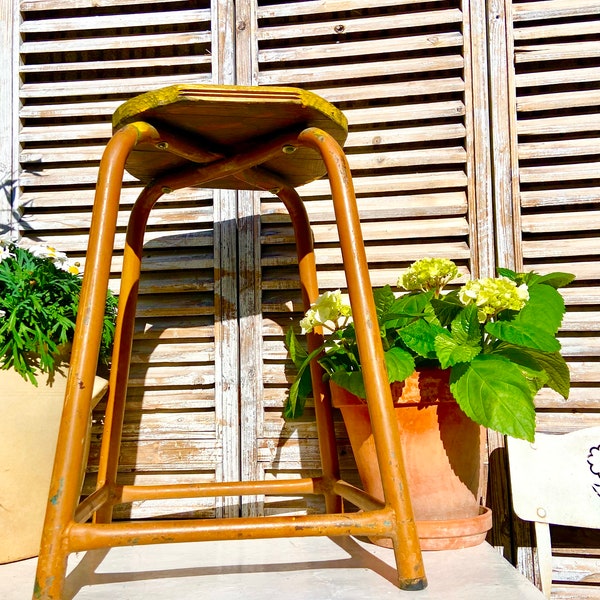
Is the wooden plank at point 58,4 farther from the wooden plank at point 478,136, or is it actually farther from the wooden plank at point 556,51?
the wooden plank at point 556,51

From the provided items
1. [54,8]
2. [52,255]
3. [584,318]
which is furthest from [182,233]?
[584,318]

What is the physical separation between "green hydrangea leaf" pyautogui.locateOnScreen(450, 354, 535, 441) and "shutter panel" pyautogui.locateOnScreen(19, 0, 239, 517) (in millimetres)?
711

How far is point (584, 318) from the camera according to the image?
1.63 meters

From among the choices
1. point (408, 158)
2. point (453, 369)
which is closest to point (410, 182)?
point (408, 158)

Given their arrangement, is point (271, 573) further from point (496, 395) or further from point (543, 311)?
point (543, 311)

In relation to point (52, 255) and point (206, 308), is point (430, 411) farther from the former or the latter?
point (52, 255)

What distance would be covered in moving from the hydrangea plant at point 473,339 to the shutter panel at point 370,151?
0.85 feet

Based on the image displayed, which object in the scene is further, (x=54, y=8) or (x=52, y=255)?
(x=54, y=8)

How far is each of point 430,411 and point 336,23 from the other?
1.09 m

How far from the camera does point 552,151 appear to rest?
5.51 feet

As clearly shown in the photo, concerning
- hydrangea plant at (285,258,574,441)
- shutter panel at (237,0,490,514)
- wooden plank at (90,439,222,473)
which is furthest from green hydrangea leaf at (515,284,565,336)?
wooden plank at (90,439,222,473)

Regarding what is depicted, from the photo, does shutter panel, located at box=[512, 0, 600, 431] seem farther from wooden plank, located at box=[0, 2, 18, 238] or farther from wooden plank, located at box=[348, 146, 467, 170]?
wooden plank, located at box=[0, 2, 18, 238]

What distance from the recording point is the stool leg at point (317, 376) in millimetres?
1438

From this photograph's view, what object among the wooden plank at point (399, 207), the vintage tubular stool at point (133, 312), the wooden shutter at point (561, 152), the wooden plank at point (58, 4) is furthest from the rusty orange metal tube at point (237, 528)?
the wooden plank at point (58, 4)
